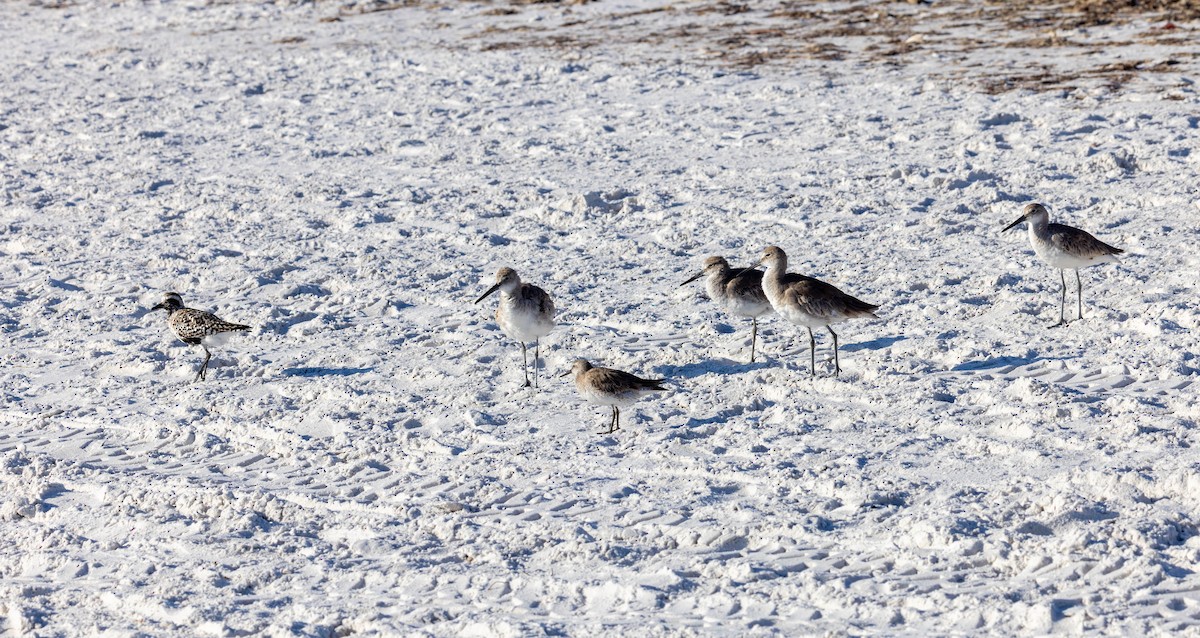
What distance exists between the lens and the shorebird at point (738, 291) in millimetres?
9727

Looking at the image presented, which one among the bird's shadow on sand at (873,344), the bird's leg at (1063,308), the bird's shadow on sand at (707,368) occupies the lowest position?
the bird's shadow on sand at (707,368)

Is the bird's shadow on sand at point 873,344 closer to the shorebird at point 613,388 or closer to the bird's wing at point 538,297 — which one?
the shorebird at point 613,388

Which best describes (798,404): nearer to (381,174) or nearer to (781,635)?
(781,635)

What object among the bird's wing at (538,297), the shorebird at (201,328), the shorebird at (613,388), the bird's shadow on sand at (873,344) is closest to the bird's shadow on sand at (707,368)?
the bird's shadow on sand at (873,344)

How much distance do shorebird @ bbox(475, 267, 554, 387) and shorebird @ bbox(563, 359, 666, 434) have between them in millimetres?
898

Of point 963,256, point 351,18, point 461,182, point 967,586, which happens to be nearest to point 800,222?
point 963,256

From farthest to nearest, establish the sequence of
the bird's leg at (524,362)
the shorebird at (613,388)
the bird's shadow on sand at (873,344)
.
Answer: the bird's shadow on sand at (873,344), the bird's leg at (524,362), the shorebird at (613,388)

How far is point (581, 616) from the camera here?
6.39m

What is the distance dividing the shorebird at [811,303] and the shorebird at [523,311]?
1.60m

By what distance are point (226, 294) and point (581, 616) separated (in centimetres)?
661

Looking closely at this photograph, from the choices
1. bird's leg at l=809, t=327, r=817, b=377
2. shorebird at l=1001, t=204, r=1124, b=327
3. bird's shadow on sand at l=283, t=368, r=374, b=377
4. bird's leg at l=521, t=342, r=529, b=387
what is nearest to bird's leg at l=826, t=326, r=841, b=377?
bird's leg at l=809, t=327, r=817, b=377

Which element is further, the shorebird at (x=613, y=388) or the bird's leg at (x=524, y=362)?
the bird's leg at (x=524, y=362)

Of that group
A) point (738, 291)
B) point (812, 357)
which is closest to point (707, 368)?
point (738, 291)

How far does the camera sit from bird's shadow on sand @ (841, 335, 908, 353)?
969 centimetres
